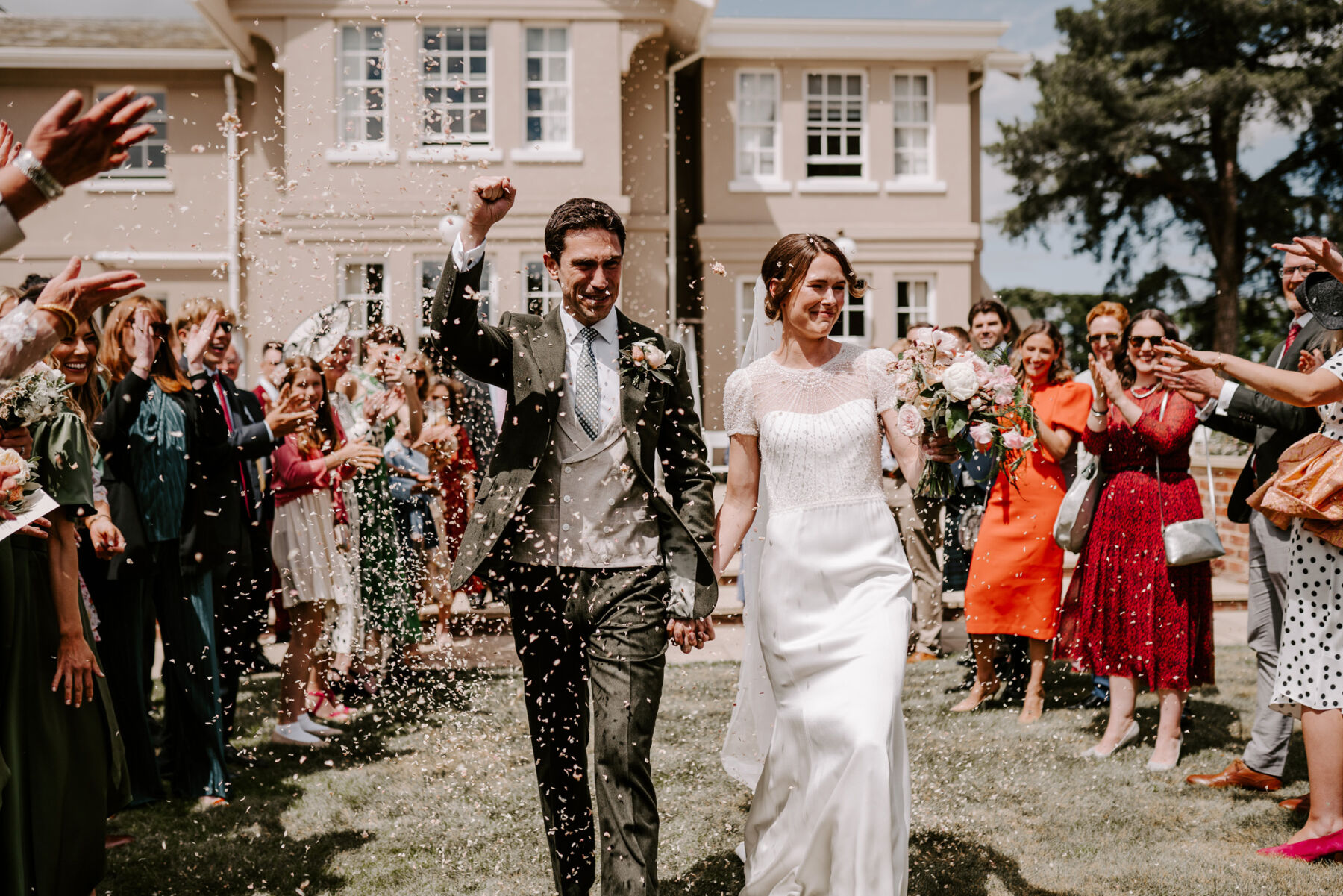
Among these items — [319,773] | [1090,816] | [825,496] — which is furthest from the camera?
[319,773]

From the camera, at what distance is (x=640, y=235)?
19609 mm

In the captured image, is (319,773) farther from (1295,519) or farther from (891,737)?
(1295,519)

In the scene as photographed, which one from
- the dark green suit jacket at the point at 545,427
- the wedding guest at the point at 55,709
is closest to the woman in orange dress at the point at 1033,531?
the dark green suit jacket at the point at 545,427

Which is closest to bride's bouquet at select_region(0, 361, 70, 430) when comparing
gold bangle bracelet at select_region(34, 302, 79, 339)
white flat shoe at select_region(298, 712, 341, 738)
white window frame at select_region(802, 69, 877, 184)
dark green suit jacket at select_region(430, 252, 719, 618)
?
gold bangle bracelet at select_region(34, 302, 79, 339)

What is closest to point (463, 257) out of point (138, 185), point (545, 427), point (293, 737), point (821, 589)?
point (545, 427)

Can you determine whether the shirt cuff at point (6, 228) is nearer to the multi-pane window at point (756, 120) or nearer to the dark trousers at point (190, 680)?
the dark trousers at point (190, 680)

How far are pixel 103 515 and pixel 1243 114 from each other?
27196 mm

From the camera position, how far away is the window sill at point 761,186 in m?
20.3

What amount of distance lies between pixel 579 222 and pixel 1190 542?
13.4 ft

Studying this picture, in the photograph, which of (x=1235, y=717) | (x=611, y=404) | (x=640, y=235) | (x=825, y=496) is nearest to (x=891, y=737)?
(x=825, y=496)

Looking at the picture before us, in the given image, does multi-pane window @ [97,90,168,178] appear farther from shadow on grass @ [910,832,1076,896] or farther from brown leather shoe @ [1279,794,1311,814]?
brown leather shoe @ [1279,794,1311,814]

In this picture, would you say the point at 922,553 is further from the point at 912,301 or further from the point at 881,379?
the point at 912,301

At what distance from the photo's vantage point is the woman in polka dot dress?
4398mm

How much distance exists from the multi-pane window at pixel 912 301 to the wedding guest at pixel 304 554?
52.4ft
